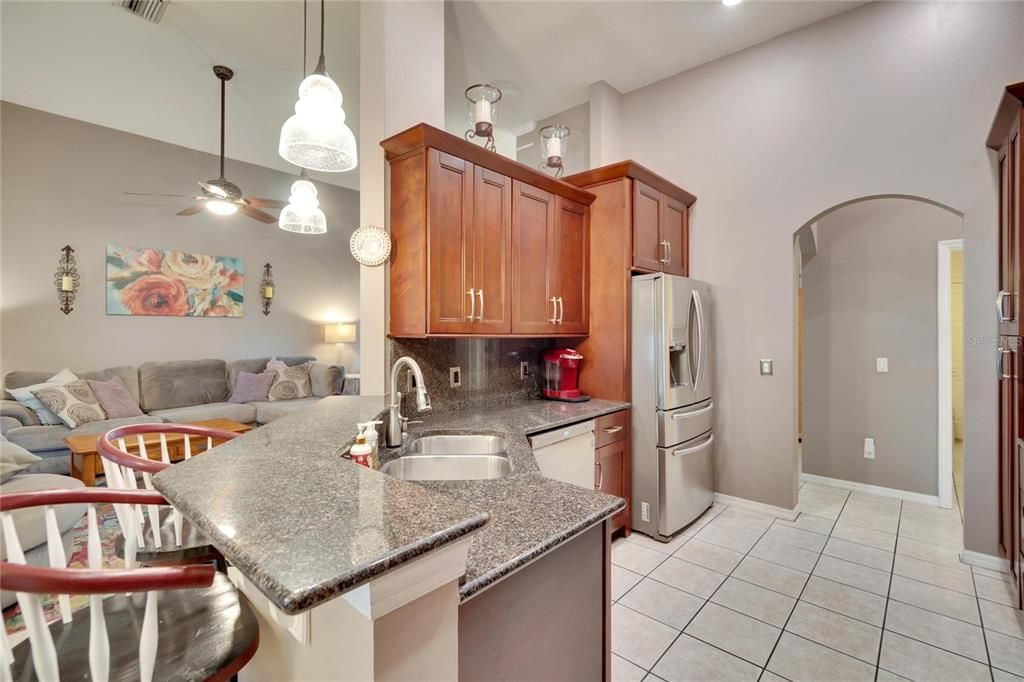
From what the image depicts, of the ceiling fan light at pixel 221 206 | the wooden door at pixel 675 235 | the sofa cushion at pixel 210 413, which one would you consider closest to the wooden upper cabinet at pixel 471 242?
the wooden door at pixel 675 235

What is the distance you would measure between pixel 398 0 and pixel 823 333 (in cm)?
401

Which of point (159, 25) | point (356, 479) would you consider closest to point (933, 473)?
point (356, 479)

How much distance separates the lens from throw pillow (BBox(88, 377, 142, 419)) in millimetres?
4359

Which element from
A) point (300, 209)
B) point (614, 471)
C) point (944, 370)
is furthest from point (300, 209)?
point (944, 370)

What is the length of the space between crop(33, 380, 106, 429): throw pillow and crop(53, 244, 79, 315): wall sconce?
3.09 ft

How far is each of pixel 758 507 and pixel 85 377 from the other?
6.39 metres

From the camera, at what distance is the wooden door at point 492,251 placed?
2.41 m

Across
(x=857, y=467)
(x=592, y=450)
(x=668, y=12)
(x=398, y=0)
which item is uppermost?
(x=668, y=12)

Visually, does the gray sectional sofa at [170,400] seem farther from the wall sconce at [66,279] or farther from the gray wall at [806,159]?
the gray wall at [806,159]

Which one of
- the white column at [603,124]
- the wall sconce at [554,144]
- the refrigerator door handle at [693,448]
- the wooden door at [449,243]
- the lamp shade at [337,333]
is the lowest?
the refrigerator door handle at [693,448]

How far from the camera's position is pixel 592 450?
2.62 m

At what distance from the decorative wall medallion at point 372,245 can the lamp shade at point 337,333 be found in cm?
445

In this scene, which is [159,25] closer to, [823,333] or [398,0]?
[398,0]

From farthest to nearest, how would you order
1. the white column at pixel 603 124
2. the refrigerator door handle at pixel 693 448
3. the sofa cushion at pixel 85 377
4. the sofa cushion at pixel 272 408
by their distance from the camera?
the sofa cushion at pixel 272 408, the sofa cushion at pixel 85 377, the white column at pixel 603 124, the refrigerator door handle at pixel 693 448
